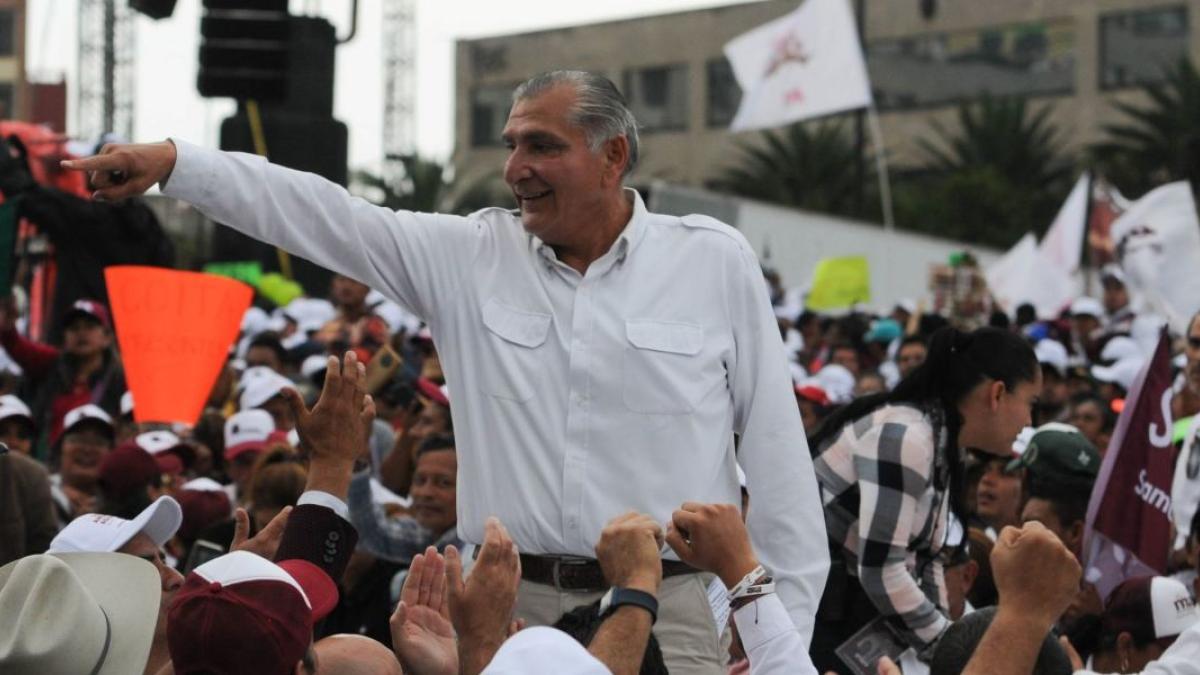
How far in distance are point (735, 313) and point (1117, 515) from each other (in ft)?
9.02

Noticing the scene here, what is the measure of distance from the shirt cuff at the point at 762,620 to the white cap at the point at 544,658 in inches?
33.7

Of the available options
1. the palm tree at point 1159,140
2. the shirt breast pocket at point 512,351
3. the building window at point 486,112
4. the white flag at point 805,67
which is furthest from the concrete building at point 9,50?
the shirt breast pocket at point 512,351

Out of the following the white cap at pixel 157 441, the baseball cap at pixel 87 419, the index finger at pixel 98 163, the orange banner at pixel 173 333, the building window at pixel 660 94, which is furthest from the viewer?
the building window at pixel 660 94

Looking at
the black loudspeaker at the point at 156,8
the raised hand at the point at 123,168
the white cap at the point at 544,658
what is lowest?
the white cap at the point at 544,658

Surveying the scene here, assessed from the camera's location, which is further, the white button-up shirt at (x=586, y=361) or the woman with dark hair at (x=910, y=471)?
the woman with dark hair at (x=910, y=471)

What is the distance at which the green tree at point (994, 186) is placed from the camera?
1729 inches

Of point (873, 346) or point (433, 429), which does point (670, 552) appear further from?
point (873, 346)

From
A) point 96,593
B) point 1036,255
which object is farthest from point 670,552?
point 1036,255

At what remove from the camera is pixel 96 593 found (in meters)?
3.50

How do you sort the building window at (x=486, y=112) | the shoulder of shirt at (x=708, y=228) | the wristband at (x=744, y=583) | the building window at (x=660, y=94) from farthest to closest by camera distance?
the building window at (x=486, y=112)
the building window at (x=660, y=94)
the shoulder of shirt at (x=708, y=228)
the wristband at (x=744, y=583)

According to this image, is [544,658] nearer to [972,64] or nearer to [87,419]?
[87,419]

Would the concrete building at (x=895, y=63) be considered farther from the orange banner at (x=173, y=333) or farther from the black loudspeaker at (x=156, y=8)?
the orange banner at (x=173, y=333)

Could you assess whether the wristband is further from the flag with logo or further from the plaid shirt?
the flag with logo

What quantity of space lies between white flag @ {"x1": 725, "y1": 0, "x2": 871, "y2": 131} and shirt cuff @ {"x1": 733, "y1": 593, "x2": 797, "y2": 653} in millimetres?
16996
